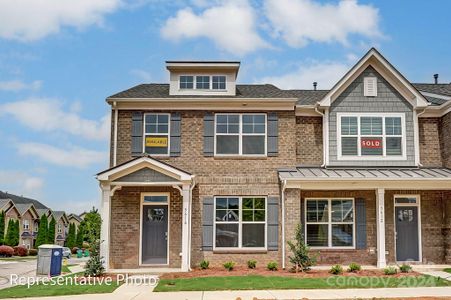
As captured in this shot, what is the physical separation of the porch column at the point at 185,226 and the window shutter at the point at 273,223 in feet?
9.94

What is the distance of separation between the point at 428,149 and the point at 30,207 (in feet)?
176

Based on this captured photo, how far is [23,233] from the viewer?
59.2m

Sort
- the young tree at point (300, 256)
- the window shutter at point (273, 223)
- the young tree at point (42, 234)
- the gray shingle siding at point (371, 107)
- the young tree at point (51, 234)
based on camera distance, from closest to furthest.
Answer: the young tree at point (300, 256) → the window shutter at point (273, 223) → the gray shingle siding at point (371, 107) → the young tree at point (42, 234) → the young tree at point (51, 234)

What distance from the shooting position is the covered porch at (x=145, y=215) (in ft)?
57.7

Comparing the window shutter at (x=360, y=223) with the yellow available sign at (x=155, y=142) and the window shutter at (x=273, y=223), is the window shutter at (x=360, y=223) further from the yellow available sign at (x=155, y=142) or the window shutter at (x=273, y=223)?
the yellow available sign at (x=155, y=142)

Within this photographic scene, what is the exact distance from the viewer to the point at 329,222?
1880 centimetres

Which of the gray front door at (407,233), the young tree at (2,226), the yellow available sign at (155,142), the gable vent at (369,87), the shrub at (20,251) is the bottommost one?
the shrub at (20,251)

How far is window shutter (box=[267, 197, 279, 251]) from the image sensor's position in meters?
18.2

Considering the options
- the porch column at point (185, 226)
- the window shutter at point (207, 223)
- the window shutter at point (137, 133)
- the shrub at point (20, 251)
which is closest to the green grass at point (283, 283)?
the porch column at point (185, 226)

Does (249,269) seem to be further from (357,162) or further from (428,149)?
(428,149)

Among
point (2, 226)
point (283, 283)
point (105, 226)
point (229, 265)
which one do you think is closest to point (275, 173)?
point (229, 265)

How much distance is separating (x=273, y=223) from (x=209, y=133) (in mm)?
4225

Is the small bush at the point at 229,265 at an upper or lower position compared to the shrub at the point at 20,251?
upper

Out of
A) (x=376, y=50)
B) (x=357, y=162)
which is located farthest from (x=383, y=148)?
(x=376, y=50)
